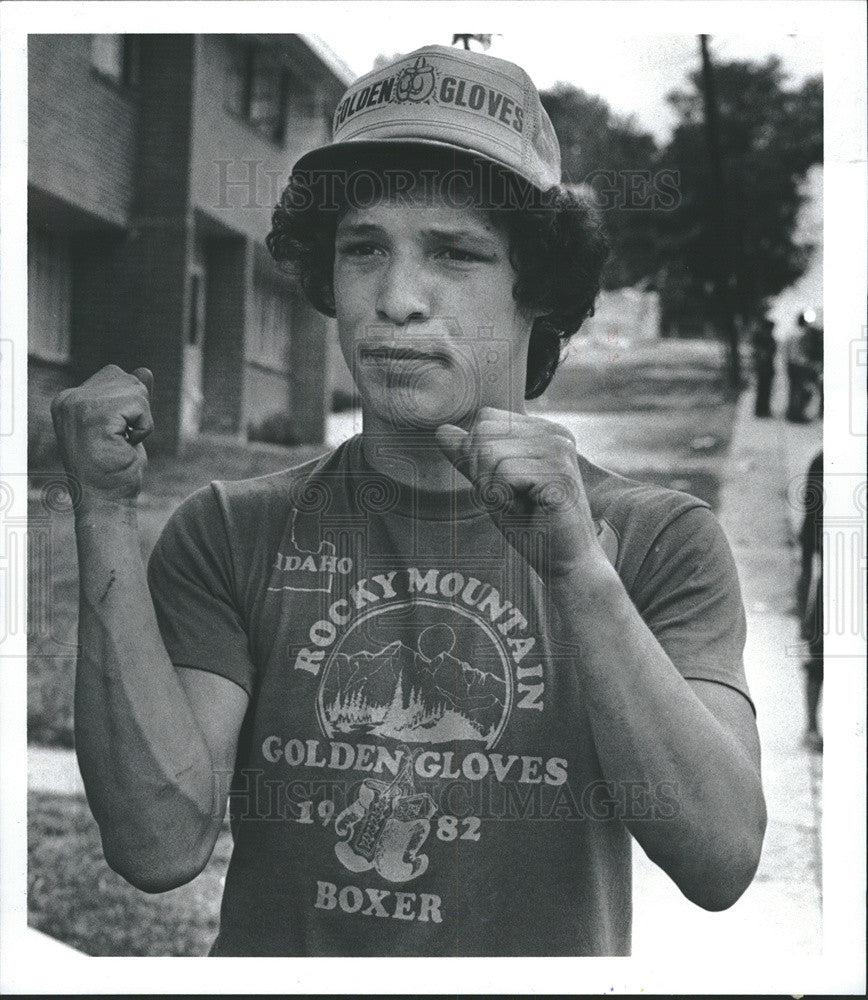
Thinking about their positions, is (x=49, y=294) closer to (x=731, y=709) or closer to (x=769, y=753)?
(x=731, y=709)

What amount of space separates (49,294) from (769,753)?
1549mm

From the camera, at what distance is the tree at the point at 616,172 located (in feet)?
6.80

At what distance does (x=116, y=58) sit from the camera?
221 centimetres

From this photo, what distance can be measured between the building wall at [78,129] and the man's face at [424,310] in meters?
0.70

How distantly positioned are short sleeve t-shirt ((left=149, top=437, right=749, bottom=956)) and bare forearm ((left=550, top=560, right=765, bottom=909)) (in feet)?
0.37

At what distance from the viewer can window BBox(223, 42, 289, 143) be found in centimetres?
215

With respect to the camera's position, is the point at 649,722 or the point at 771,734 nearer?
the point at 649,722

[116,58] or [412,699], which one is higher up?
[116,58]

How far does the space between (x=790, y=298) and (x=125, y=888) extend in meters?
1.64

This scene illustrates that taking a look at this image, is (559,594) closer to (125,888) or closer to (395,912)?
(395,912)

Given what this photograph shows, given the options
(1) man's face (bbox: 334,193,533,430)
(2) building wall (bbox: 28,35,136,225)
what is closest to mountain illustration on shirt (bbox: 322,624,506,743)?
(1) man's face (bbox: 334,193,533,430)

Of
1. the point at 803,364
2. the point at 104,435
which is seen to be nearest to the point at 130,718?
the point at 104,435

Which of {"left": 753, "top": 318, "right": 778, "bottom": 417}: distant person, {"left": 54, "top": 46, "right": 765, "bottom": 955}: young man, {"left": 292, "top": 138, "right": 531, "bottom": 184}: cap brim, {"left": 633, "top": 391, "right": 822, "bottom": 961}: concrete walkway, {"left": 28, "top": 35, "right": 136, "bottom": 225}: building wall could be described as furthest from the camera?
{"left": 753, "top": 318, "right": 778, "bottom": 417}: distant person

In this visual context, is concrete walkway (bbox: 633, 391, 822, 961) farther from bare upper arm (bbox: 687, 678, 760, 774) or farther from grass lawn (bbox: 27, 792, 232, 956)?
grass lawn (bbox: 27, 792, 232, 956)
